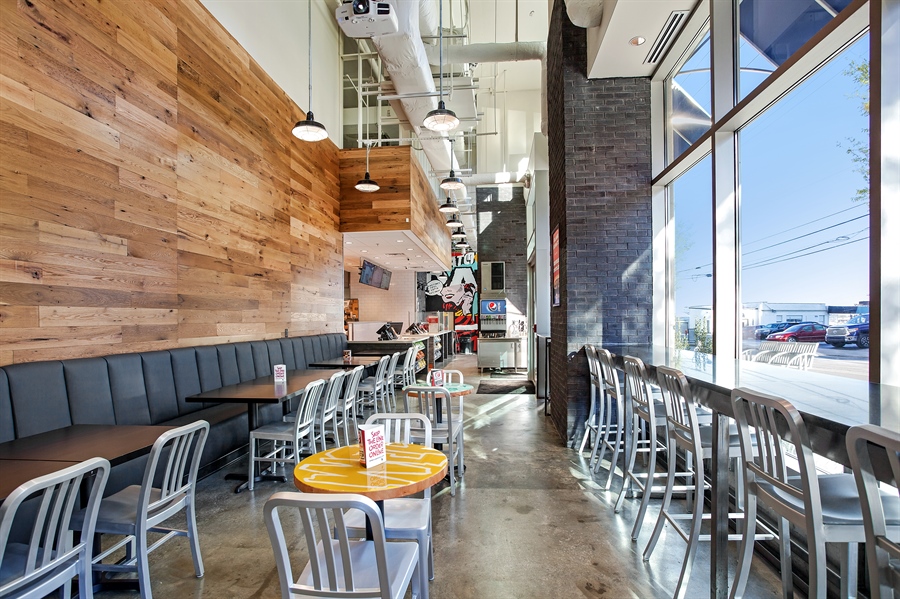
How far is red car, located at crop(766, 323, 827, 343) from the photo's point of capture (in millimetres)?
2559

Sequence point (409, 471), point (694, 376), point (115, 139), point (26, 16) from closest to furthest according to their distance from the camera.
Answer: point (409, 471) → point (694, 376) → point (26, 16) → point (115, 139)

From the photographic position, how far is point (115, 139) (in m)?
3.49

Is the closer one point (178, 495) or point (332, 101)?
point (178, 495)

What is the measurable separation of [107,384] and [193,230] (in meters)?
1.76

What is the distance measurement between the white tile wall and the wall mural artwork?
1.93 metres

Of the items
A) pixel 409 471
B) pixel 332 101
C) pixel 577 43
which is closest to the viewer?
pixel 409 471

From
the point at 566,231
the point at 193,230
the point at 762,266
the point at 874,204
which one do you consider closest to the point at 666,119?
the point at 566,231

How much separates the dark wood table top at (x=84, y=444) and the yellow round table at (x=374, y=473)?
886mm

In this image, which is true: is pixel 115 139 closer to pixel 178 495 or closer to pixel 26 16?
pixel 26 16

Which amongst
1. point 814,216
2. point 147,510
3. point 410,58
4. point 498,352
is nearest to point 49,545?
point 147,510

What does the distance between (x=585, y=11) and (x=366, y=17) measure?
2.00m

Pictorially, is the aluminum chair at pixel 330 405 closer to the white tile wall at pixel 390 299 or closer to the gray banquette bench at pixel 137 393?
the gray banquette bench at pixel 137 393

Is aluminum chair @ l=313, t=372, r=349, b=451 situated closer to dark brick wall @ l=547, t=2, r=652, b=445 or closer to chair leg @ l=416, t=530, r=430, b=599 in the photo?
chair leg @ l=416, t=530, r=430, b=599

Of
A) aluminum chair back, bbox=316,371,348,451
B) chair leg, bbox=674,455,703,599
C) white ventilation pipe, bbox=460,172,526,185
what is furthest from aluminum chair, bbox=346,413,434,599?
white ventilation pipe, bbox=460,172,526,185
